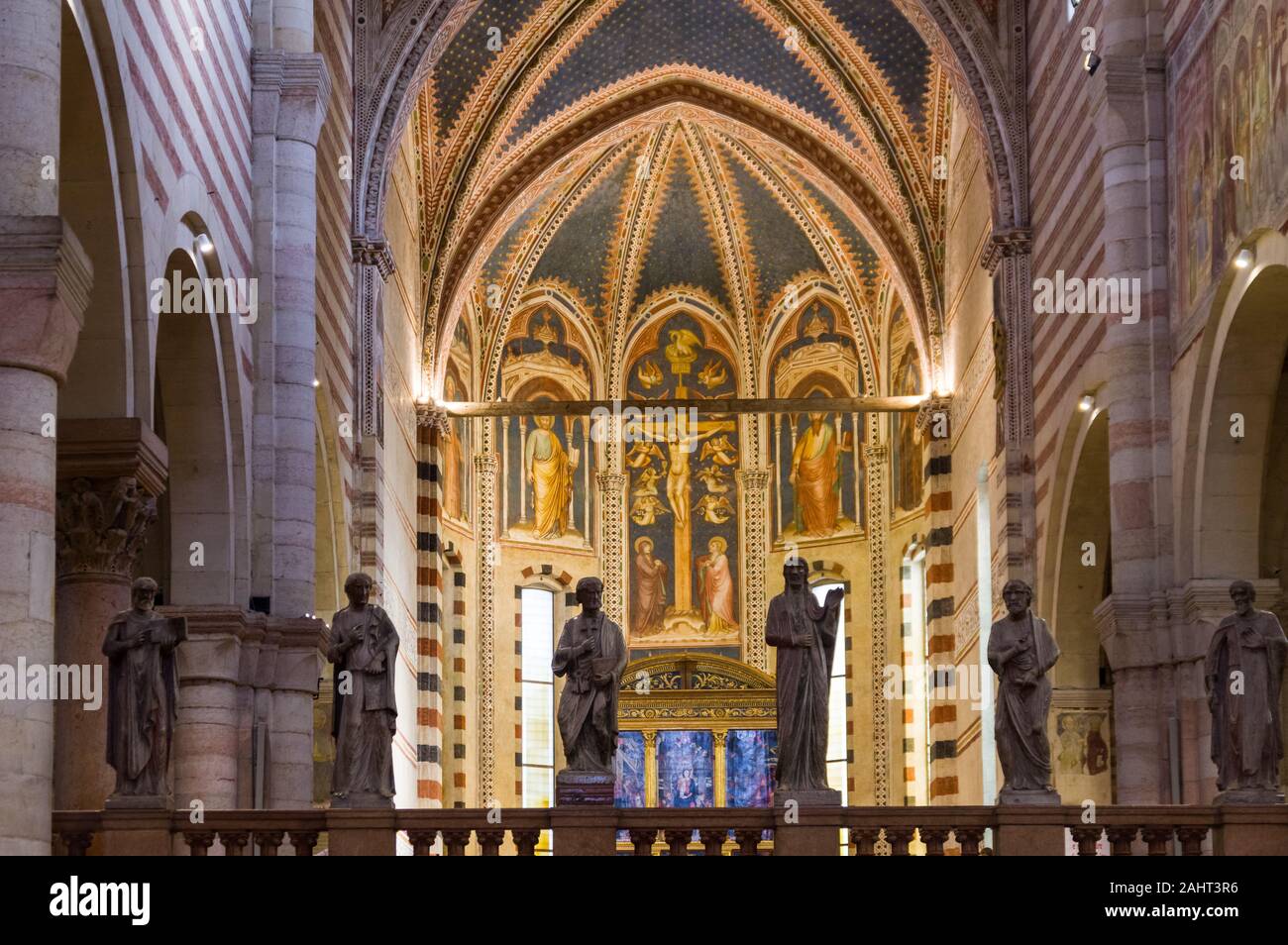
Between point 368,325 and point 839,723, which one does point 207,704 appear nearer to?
point 368,325

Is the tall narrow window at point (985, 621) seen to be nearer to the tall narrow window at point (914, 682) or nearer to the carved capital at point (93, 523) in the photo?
the tall narrow window at point (914, 682)

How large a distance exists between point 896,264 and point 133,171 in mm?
20201

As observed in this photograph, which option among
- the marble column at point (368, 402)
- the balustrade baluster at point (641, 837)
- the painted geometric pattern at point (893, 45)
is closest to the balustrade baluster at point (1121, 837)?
the balustrade baluster at point (641, 837)

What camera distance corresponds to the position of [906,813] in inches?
588

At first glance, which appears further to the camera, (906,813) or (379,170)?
(379,170)

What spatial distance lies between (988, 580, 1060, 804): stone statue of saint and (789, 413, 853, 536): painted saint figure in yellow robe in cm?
2390

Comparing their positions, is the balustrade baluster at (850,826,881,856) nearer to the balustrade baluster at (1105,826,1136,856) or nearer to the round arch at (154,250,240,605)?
the balustrade baluster at (1105,826,1136,856)

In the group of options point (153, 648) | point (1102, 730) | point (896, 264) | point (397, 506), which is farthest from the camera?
point (896, 264)

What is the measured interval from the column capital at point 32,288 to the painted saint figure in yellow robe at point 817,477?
2776 cm

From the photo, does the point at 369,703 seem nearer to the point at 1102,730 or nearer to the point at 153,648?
the point at 153,648

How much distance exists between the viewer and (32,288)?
1227 centimetres

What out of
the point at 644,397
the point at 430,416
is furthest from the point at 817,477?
the point at 430,416
